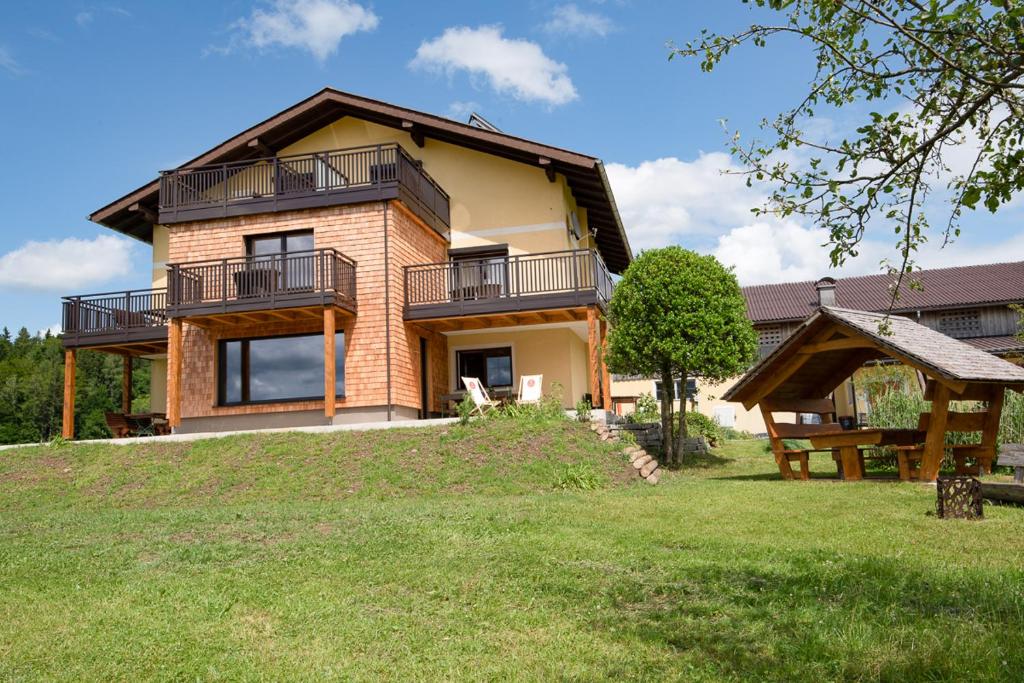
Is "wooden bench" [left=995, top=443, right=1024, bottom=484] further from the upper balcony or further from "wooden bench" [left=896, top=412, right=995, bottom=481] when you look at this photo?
the upper balcony

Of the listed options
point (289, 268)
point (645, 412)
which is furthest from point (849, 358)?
point (289, 268)

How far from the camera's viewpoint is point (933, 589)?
16.5 feet

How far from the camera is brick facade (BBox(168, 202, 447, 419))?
18.0 metres

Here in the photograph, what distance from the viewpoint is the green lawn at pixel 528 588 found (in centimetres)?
425

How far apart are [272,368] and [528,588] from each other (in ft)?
47.9

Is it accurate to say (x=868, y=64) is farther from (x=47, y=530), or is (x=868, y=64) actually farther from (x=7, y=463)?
(x=7, y=463)

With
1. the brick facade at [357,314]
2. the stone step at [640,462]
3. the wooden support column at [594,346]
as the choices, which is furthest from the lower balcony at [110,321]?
the stone step at [640,462]

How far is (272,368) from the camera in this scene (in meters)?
19.0

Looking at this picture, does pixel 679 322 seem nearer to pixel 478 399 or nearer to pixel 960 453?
pixel 478 399

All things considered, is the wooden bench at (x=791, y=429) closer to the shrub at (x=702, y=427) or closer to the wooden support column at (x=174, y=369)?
the shrub at (x=702, y=427)

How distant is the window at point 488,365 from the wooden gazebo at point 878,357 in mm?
8765

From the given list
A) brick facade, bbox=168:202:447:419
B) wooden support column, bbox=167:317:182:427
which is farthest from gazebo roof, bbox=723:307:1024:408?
wooden support column, bbox=167:317:182:427

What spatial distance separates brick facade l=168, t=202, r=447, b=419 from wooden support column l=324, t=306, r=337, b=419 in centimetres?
71

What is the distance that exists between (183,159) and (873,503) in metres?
18.6
